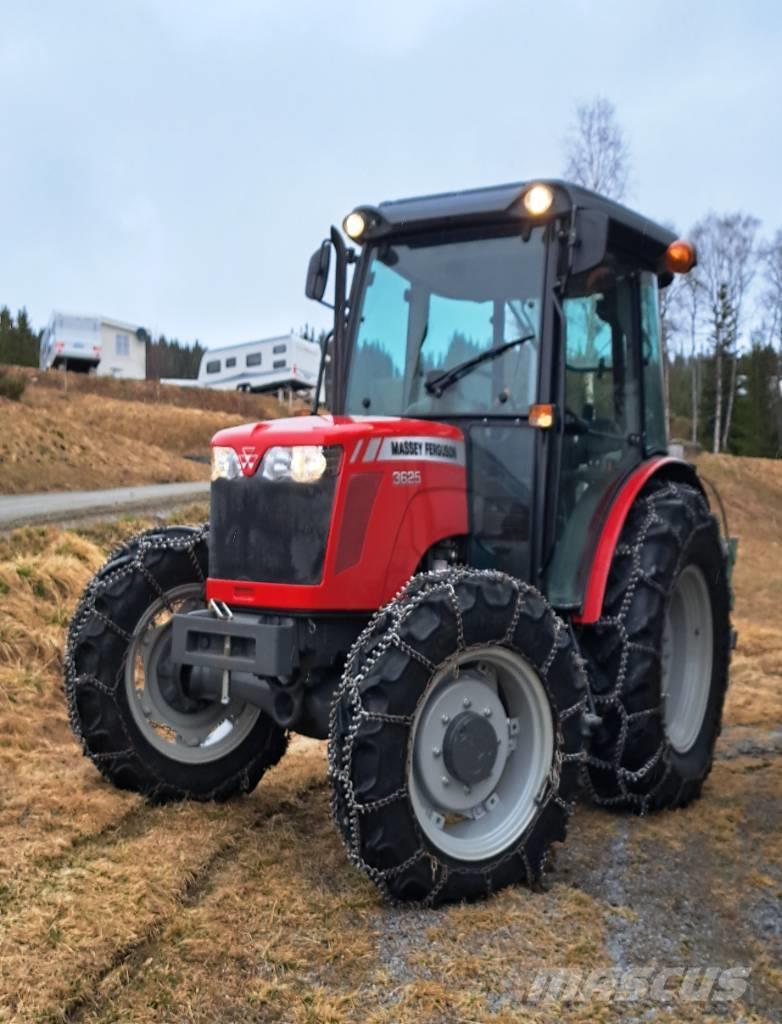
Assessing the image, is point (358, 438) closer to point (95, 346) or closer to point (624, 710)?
point (624, 710)

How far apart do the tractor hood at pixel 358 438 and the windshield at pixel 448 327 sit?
285mm

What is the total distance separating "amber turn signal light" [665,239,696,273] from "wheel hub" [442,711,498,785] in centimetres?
241

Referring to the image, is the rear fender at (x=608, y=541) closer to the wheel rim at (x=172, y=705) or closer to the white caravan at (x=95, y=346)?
the wheel rim at (x=172, y=705)

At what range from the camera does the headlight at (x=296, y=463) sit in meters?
3.65

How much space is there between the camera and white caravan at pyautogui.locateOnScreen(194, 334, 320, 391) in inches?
1373

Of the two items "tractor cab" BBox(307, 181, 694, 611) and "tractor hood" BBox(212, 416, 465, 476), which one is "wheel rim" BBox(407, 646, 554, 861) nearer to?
"tractor cab" BBox(307, 181, 694, 611)

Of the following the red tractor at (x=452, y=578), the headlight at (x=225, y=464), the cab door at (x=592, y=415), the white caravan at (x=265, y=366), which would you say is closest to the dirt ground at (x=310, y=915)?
the red tractor at (x=452, y=578)

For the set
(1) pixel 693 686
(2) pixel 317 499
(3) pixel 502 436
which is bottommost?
(1) pixel 693 686

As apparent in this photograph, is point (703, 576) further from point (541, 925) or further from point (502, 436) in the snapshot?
point (541, 925)

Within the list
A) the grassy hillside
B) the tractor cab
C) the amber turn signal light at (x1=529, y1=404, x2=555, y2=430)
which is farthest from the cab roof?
the grassy hillside

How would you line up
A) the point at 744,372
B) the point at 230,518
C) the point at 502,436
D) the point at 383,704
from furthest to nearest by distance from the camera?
the point at 744,372 → the point at 502,436 → the point at 230,518 → the point at 383,704

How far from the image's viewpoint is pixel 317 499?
365 cm

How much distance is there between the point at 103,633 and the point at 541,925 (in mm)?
2173

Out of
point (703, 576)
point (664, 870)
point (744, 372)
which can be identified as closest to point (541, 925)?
point (664, 870)
